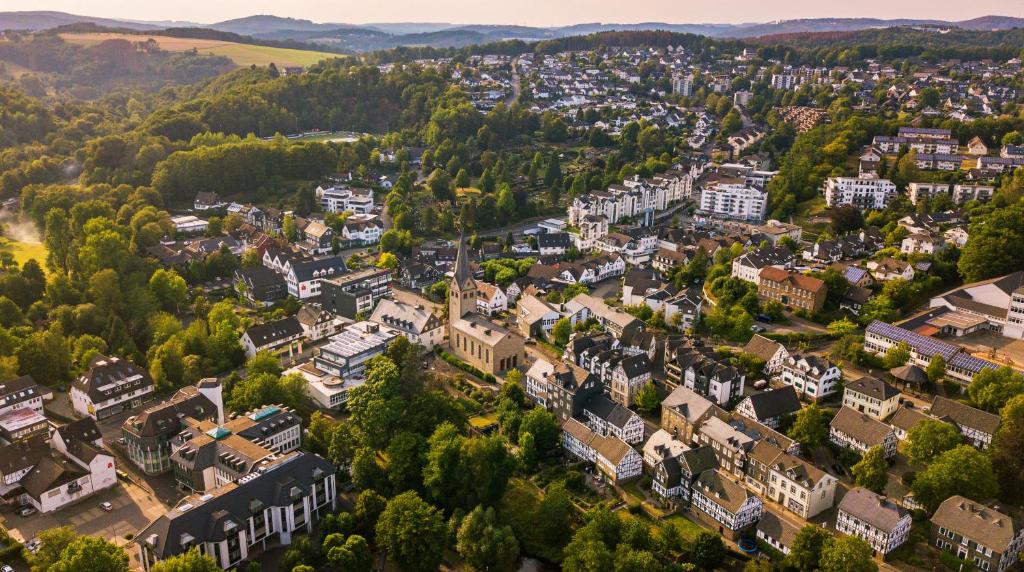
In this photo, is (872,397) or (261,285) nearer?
(872,397)

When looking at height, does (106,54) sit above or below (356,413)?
above

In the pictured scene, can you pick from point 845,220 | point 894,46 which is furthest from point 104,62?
point 894,46

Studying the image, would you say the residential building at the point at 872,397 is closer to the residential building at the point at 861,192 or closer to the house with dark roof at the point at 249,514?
the house with dark roof at the point at 249,514

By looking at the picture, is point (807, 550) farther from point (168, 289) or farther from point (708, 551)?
point (168, 289)

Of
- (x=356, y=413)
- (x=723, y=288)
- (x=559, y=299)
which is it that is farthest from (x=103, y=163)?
(x=723, y=288)

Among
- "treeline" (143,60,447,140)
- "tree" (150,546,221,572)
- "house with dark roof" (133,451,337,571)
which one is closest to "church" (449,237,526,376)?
"house with dark roof" (133,451,337,571)

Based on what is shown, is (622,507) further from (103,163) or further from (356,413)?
(103,163)
